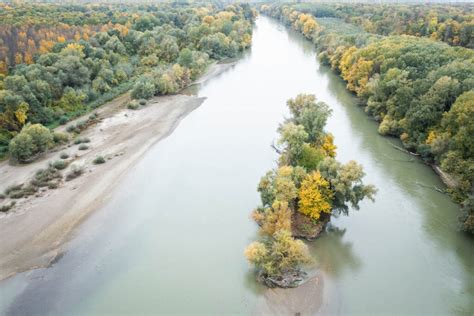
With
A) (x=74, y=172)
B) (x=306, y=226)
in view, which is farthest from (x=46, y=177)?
(x=306, y=226)

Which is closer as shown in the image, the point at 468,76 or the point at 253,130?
the point at 468,76

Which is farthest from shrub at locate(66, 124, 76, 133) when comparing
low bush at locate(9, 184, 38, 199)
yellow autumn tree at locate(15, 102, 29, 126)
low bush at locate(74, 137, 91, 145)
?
low bush at locate(9, 184, 38, 199)

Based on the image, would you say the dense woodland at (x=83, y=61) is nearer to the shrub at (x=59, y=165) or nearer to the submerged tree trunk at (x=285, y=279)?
the shrub at (x=59, y=165)

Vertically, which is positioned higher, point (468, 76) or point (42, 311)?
point (468, 76)

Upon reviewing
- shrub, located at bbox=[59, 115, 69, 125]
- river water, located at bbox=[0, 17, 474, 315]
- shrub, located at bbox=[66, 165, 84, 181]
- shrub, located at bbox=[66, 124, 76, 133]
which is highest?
shrub, located at bbox=[59, 115, 69, 125]

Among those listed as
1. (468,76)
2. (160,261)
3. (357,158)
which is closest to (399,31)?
(468,76)

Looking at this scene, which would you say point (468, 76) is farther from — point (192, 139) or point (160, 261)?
point (160, 261)

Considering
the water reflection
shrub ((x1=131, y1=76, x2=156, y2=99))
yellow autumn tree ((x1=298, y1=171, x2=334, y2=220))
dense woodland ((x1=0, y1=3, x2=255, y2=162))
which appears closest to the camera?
the water reflection

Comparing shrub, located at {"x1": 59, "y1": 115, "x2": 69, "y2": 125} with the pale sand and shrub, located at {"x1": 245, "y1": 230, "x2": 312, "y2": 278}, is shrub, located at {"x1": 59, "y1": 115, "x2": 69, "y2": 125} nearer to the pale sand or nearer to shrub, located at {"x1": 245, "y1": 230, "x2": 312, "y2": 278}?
shrub, located at {"x1": 245, "y1": 230, "x2": 312, "y2": 278}

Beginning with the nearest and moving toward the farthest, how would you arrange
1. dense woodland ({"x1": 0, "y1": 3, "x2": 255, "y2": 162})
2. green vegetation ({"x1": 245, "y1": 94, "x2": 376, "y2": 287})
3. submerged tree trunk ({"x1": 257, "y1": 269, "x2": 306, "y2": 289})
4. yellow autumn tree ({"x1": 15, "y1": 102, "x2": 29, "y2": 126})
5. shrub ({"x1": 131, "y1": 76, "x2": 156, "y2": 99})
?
submerged tree trunk ({"x1": 257, "y1": 269, "x2": 306, "y2": 289}), green vegetation ({"x1": 245, "y1": 94, "x2": 376, "y2": 287}), yellow autumn tree ({"x1": 15, "y1": 102, "x2": 29, "y2": 126}), dense woodland ({"x1": 0, "y1": 3, "x2": 255, "y2": 162}), shrub ({"x1": 131, "y1": 76, "x2": 156, "y2": 99})
